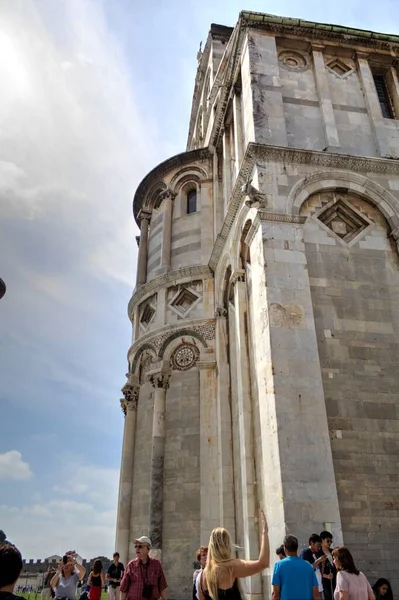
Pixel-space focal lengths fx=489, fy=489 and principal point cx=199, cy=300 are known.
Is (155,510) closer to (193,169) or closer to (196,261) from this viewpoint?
(196,261)

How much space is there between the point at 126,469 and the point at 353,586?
1272 centimetres

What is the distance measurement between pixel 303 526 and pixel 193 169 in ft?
54.2

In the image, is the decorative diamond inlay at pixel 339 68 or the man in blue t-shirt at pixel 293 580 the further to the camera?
the decorative diamond inlay at pixel 339 68

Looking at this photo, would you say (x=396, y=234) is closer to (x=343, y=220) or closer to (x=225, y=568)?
(x=343, y=220)

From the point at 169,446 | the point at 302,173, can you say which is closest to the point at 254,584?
the point at 169,446

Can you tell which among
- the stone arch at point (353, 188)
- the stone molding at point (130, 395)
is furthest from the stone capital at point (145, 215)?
the stone arch at point (353, 188)

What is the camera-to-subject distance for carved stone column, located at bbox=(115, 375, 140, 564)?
16.3 meters

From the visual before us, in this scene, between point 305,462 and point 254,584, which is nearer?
point 305,462

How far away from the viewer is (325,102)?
15703 mm

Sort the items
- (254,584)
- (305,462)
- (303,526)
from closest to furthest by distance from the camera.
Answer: (303,526), (305,462), (254,584)

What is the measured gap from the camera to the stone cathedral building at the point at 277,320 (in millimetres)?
10234

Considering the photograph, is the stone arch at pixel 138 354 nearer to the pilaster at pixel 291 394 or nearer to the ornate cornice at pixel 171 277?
the ornate cornice at pixel 171 277

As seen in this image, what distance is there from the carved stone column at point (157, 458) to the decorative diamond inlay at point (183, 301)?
2.49 meters

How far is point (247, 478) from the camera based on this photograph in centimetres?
1192
